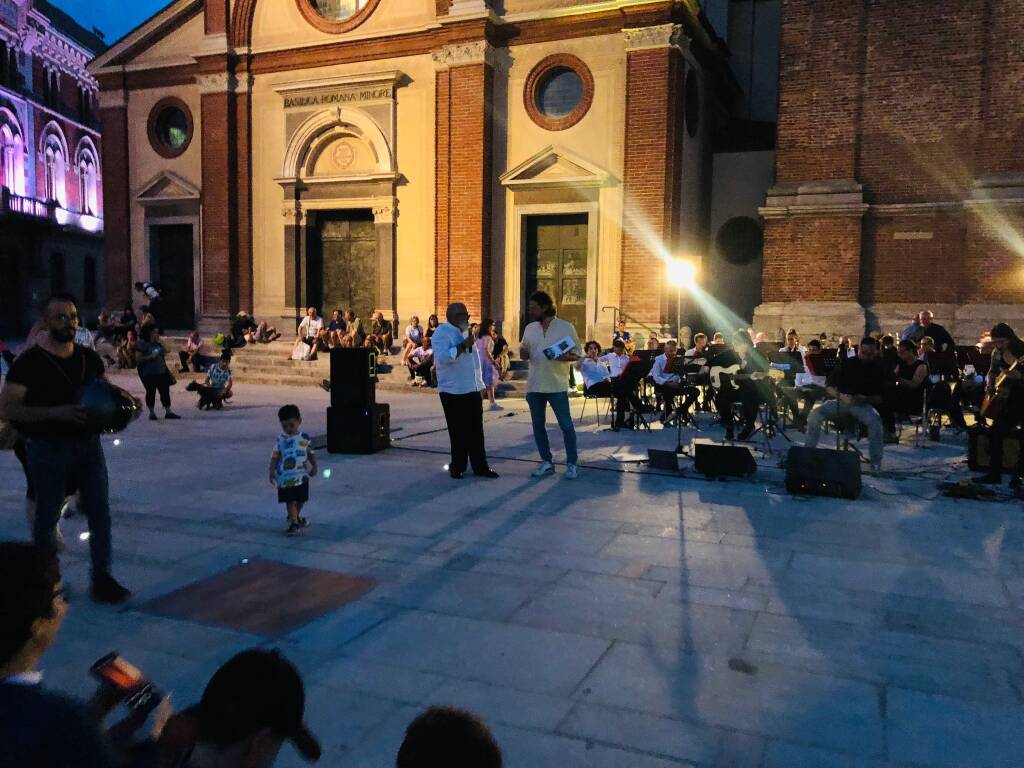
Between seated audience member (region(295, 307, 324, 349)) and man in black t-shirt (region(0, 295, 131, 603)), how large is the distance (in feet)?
49.7

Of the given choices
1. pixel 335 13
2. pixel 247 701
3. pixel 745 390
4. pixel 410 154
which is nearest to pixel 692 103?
pixel 410 154

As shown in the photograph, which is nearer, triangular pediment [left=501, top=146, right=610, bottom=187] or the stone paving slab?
the stone paving slab

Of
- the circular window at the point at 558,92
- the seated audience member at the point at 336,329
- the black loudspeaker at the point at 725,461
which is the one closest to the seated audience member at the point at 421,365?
the seated audience member at the point at 336,329

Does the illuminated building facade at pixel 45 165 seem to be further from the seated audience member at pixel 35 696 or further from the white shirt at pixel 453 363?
the seated audience member at pixel 35 696

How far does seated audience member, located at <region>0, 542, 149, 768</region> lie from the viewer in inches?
57.2

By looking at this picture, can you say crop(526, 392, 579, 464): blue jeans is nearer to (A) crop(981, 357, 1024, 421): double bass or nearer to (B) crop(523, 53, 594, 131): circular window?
(A) crop(981, 357, 1024, 421): double bass

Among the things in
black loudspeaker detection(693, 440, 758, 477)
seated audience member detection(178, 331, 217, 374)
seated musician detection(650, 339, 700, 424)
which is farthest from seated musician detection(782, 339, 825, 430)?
seated audience member detection(178, 331, 217, 374)

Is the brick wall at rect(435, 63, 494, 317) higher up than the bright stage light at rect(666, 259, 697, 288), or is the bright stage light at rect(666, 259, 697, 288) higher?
the brick wall at rect(435, 63, 494, 317)

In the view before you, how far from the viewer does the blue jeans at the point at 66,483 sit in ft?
15.2

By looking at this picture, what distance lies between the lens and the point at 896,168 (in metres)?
16.4

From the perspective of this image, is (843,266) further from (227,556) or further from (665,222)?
(227,556)

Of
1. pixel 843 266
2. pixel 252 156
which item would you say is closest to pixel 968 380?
pixel 843 266

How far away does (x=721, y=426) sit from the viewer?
40.7 feet

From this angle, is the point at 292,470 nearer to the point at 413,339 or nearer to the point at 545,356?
the point at 545,356
